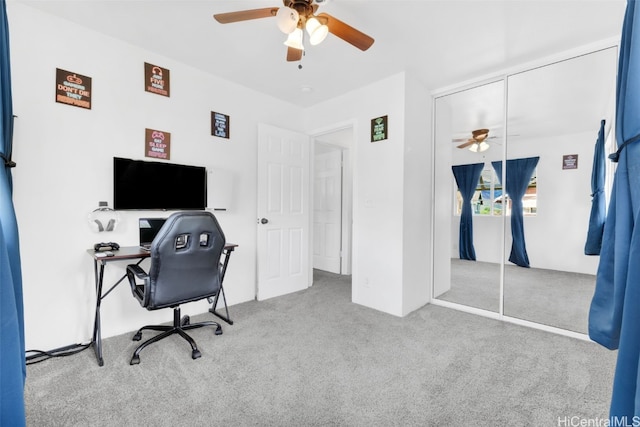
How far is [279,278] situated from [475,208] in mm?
2644

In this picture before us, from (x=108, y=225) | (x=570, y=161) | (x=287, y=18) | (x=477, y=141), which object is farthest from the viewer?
(x=477, y=141)

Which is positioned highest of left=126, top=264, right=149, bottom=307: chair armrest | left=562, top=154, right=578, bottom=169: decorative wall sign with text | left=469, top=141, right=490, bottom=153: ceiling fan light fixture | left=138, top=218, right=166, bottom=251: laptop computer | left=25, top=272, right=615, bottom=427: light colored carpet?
left=469, top=141, right=490, bottom=153: ceiling fan light fixture

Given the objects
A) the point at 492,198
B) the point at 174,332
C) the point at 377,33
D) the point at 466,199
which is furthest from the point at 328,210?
the point at 174,332

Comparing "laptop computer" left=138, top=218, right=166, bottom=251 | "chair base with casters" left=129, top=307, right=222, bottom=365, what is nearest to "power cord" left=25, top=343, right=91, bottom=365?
"chair base with casters" left=129, top=307, right=222, bottom=365

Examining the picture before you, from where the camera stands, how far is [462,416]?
1.57m

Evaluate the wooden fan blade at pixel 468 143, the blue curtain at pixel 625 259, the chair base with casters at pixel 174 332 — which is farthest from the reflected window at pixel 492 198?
the chair base with casters at pixel 174 332

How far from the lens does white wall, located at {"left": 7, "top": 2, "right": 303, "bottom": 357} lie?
2.09 meters

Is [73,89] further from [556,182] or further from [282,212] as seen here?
[556,182]

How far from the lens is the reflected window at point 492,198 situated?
3059 mm

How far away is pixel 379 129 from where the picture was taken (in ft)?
10.4

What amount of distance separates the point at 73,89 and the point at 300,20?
6.27 ft

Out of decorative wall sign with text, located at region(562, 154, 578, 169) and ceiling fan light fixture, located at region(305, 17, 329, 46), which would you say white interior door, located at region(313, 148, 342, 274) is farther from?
ceiling fan light fixture, located at region(305, 17, 329, 46)

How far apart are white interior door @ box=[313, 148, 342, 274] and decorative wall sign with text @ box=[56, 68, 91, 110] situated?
3387 mm

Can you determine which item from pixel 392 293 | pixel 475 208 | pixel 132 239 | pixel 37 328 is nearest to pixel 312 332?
pixel 392 293
